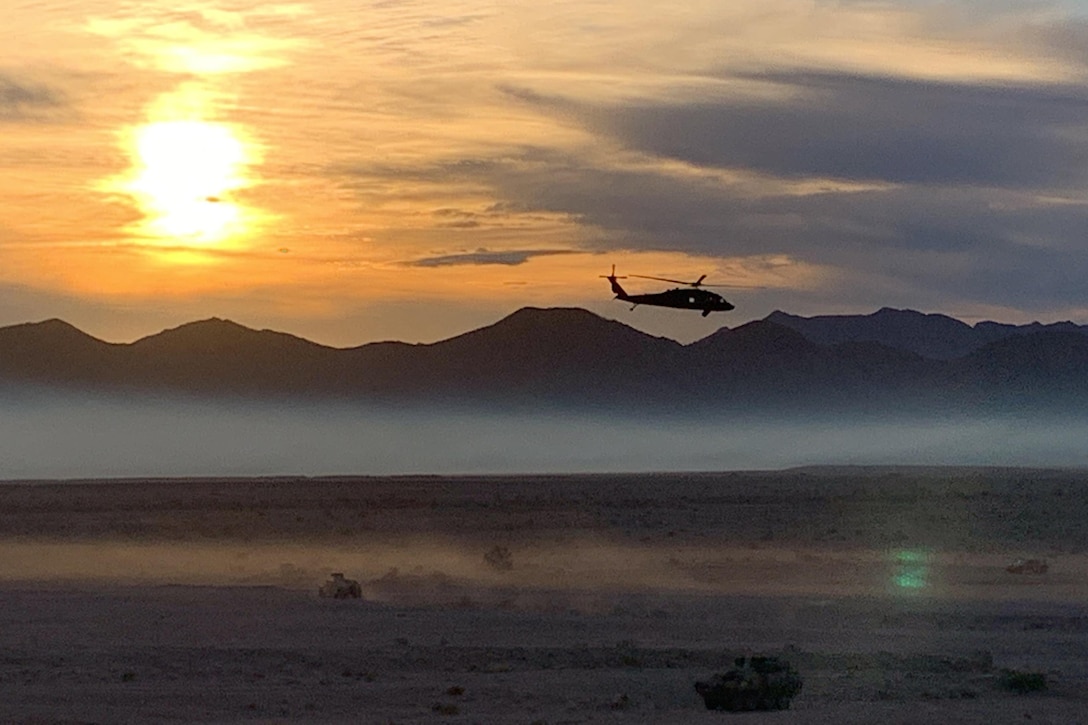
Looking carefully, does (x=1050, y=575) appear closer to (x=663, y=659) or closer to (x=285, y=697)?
(x=663, y=659)

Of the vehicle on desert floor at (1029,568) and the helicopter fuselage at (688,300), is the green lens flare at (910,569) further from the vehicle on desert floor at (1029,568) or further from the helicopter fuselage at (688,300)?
the helicopter fuselage at (688,300)

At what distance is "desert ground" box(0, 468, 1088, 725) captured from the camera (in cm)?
2181

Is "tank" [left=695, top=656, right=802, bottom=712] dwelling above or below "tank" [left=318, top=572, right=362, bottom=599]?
below

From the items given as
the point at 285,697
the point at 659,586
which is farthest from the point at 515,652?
the point at 659,586

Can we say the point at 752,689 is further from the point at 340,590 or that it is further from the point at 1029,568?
the point at 1029,568

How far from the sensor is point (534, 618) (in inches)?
1152

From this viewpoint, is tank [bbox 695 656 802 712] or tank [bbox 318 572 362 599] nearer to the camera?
tank [bbox 695 656 802 712]

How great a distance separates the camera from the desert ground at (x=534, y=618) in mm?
21812

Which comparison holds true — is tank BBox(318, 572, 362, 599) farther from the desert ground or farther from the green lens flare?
the green lens flare

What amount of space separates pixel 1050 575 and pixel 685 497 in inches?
1443

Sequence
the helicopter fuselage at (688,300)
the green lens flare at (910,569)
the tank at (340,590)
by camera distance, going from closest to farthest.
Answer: the tank at (340,590) < the green lens flare at (910,569) < the helicopter fuselage at (688,300)

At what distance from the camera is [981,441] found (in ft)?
622

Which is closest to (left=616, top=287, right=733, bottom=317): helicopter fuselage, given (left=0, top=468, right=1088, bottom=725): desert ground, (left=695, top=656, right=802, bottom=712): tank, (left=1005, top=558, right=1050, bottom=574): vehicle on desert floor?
(left=0, top=468, right=1088, bottom=725): desert ground

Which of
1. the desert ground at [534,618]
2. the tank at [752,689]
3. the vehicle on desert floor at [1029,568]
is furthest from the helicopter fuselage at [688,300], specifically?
the tank at [752,689]
